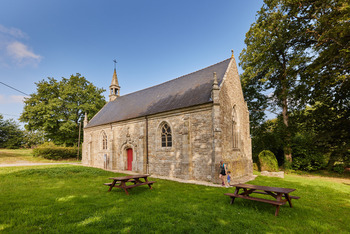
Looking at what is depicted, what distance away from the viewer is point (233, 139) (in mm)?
14500

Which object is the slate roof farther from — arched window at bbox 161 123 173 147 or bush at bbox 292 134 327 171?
bush at bbox 292 134 327 171

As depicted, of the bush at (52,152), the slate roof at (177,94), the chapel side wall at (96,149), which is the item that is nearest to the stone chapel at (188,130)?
the slate roof at (177,94)

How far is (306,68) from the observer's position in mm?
15562

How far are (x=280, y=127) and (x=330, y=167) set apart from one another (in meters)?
5.35

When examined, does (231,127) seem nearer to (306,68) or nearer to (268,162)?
(268,162)

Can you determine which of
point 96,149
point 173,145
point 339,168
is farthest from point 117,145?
→ point 339,168

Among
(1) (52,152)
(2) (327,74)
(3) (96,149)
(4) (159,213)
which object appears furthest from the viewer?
(1) (52,152)

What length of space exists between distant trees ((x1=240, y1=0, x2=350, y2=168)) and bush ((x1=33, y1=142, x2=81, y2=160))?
3004 cm

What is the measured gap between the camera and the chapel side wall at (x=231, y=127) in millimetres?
13227

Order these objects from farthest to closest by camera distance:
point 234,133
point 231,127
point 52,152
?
point 52,152
point 234,133
point 231,127

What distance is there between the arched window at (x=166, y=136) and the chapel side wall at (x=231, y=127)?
14.9 feet

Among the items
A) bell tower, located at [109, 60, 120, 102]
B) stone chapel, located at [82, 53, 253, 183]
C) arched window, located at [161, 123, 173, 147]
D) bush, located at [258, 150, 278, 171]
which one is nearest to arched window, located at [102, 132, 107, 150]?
stone chapel, located at [82, 53, 253, 183]

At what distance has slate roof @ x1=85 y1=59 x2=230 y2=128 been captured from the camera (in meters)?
14.1

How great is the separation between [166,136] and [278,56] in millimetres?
15350
